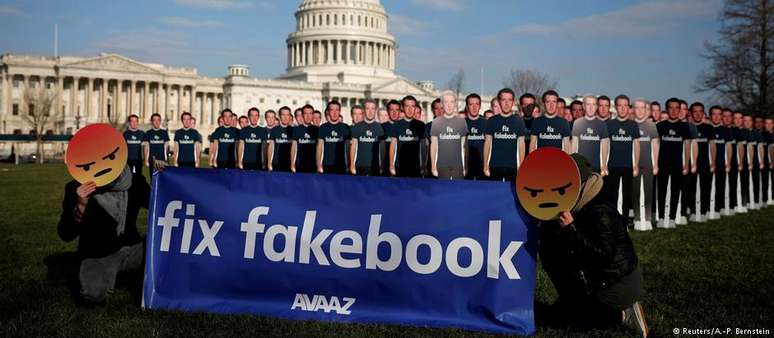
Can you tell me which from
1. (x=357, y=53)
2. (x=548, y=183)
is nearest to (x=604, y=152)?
(x=548, y=183)

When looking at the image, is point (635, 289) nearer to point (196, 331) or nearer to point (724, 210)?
point (196, 331)

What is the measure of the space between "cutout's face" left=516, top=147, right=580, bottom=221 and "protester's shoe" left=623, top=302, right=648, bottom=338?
3.27 feet

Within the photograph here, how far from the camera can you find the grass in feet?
17.5

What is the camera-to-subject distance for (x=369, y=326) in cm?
548

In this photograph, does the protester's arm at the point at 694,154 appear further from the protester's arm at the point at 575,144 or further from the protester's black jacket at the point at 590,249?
the protester's black jacket at the point at 590,249

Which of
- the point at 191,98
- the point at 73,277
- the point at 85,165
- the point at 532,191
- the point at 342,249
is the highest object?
the point at 191,98

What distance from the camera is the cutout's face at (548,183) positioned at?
471 cm

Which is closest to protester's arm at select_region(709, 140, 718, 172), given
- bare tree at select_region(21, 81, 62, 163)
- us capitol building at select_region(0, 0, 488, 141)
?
bare tree at select_region(21, 81, 62, 163)

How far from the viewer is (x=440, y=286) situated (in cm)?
544

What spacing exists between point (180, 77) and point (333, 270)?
341 ft

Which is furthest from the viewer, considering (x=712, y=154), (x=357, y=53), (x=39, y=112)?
(x=357, y=53)

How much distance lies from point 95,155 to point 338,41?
113m

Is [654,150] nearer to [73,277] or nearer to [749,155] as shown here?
[749,155]

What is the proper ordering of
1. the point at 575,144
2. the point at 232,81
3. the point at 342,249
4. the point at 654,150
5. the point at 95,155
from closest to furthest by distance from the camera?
the point at 342,249, the point at 95,155, the point at 575,144, the point at 654,150, the point at 232,81
